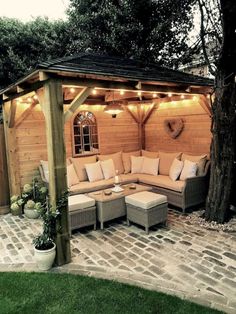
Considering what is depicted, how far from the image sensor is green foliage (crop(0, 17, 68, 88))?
33.2 ft

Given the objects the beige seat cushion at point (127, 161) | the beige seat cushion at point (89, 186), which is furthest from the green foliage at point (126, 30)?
the beige seat cushion at point (89, 186)

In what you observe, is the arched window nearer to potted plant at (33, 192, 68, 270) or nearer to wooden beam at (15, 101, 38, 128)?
wooden beam at (15, 101, 38, 128)

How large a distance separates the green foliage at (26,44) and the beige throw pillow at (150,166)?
6.32 m

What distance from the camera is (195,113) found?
22.4ft

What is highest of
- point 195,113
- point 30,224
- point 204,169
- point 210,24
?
point 210,24

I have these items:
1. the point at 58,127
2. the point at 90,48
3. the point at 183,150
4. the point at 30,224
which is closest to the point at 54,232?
the point at 58,127

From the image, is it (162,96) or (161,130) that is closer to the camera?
(162,96)

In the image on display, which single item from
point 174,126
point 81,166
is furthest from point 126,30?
point 81,166

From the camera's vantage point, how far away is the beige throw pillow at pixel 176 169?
246 inches

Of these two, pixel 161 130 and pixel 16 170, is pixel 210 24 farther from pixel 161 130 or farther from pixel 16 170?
pixel 16 170

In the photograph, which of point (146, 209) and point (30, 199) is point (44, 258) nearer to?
point (146, 209)

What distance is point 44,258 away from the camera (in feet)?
11.2

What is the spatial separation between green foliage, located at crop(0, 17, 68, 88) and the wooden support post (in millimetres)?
4930

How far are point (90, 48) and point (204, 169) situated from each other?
289 inches
